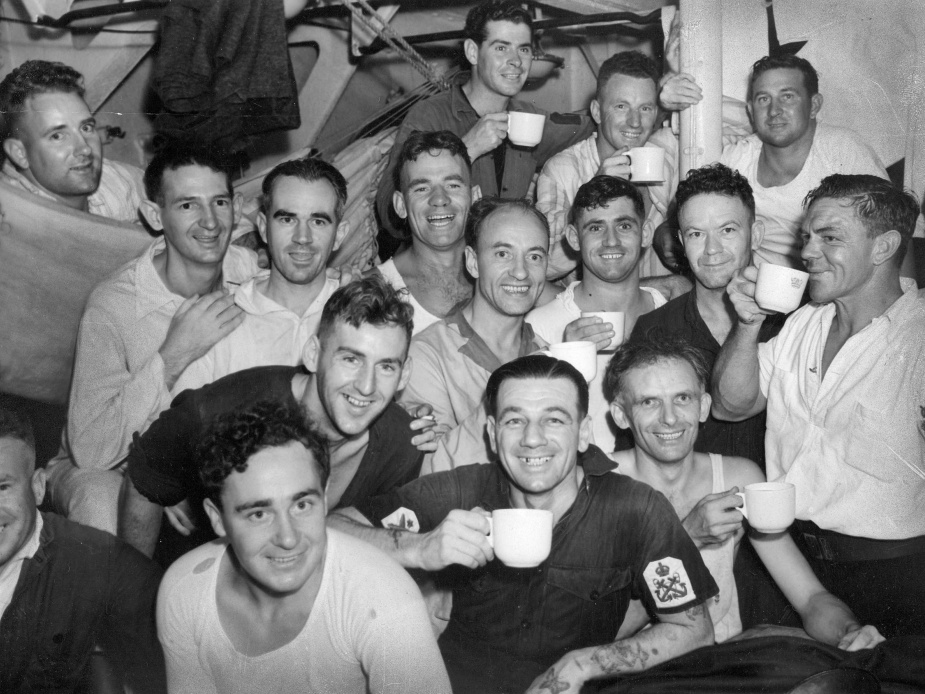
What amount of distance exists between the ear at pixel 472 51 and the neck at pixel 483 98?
2.0 inches

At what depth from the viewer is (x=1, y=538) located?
2.13m

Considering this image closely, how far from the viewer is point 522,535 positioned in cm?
181

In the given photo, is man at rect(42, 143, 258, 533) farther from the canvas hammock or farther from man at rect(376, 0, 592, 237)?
man at rect(376, 0, 592, 237)

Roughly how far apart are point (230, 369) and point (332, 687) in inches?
41.3

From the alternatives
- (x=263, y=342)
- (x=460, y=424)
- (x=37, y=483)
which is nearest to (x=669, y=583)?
(x=460, y=424)

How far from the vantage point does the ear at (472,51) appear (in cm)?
317

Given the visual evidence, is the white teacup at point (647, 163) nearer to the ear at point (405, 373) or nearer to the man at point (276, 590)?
the ear at point (405, 373)

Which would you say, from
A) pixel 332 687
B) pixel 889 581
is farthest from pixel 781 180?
pixel 332 687

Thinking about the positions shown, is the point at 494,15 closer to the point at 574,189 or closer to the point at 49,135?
the point at 574,189

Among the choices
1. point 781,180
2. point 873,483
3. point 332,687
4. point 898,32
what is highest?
point 898,32

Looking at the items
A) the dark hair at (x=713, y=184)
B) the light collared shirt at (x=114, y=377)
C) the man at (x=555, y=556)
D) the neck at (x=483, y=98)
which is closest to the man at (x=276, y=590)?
the man at (x=555, y=556)

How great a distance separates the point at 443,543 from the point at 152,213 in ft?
5.13

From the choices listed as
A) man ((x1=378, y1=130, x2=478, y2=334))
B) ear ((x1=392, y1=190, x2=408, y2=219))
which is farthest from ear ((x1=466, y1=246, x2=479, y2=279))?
ear ((x1=392, y1=190, x2=408, y2=219))

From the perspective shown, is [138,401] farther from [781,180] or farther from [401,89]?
[781,180]
